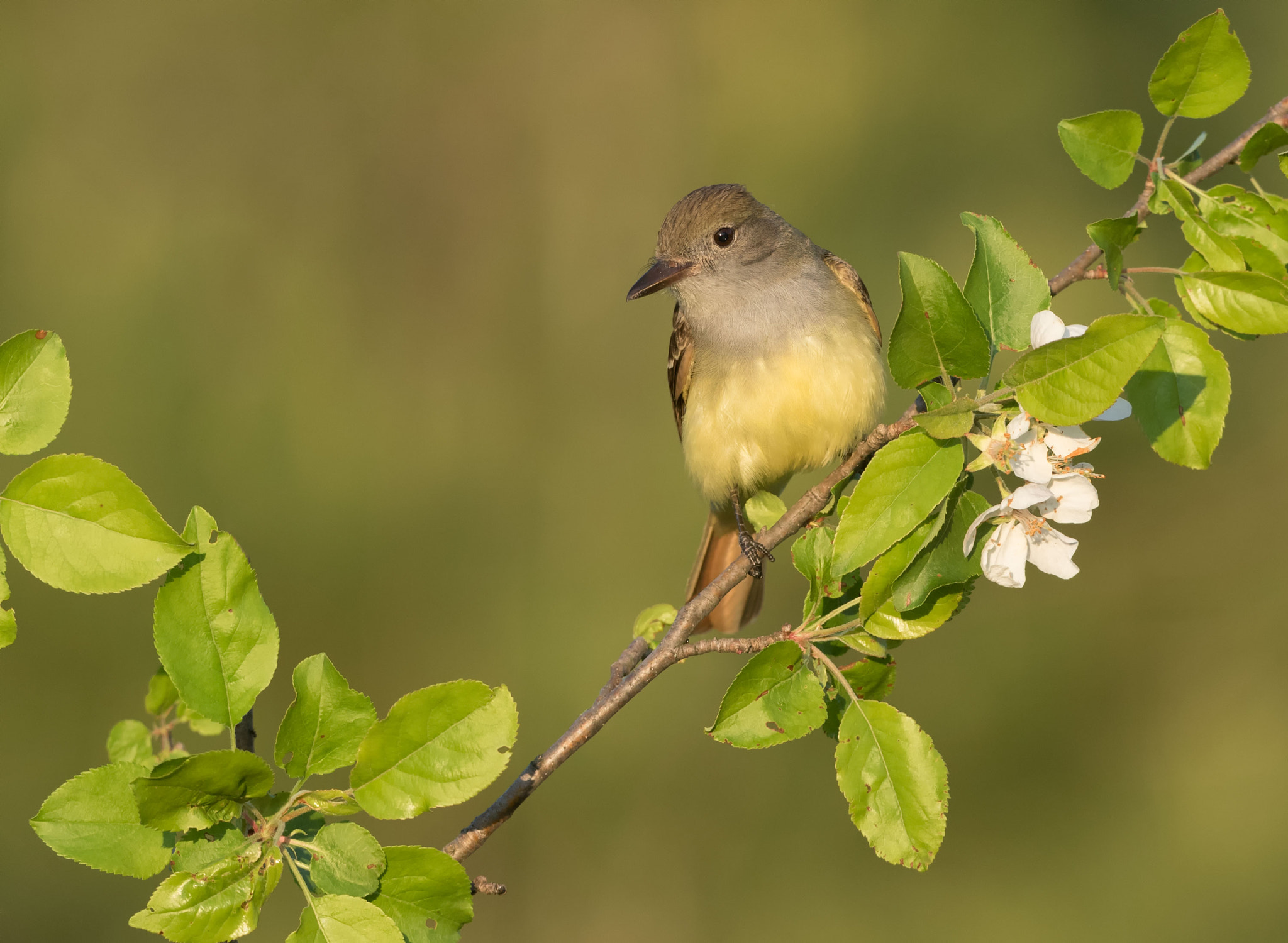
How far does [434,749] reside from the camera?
140 cm

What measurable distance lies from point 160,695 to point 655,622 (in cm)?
106

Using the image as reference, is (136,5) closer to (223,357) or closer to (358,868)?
(223,357)

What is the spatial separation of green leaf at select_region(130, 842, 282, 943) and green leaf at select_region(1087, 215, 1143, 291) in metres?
1.50

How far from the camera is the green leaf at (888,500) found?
1449 millimetres

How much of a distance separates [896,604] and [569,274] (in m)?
6.70

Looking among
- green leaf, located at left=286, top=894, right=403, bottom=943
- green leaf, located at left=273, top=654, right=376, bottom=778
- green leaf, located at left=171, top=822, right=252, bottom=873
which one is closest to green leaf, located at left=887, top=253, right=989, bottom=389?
green leaf, located at left=273, top=654, right=376, bottom=778

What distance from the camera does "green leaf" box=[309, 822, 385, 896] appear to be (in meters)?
1.35

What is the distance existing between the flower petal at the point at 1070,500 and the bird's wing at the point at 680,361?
2465mm

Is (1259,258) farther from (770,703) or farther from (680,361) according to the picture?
(680,361)

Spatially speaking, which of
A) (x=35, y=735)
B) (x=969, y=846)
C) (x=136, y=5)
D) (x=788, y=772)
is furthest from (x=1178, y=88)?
(x=136, y=5)

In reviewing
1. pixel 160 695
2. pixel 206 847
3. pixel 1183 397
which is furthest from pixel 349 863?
pixel 1183 397

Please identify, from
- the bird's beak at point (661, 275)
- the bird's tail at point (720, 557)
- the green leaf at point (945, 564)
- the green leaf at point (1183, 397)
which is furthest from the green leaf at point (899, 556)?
the bird's tail at point (720, 557)

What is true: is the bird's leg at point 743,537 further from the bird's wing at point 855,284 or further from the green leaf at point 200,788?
the green leaf at point 200,788

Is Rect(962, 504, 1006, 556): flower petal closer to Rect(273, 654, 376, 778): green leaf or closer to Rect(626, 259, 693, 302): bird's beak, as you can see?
Rect(273, 654, 376, 778): green leaf
